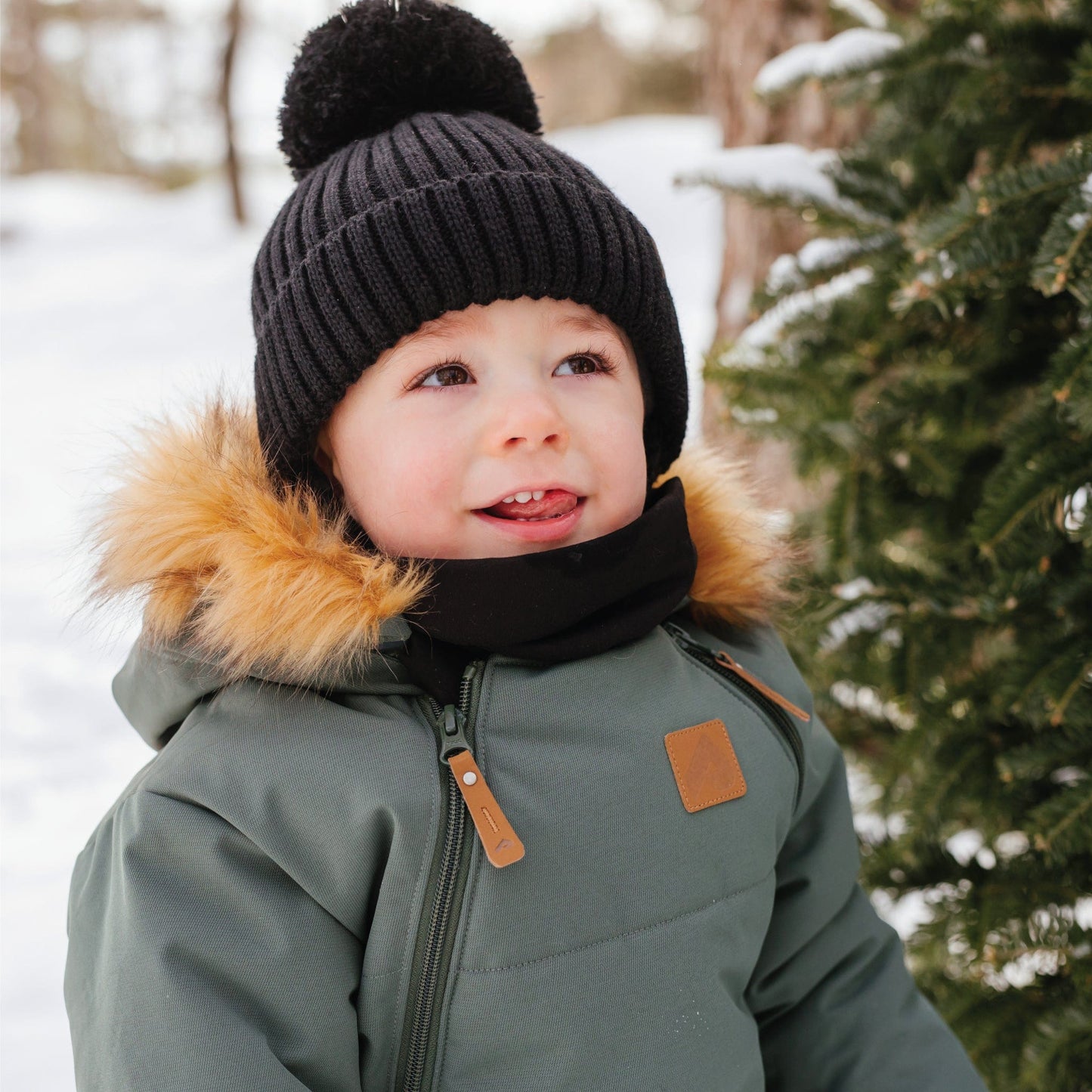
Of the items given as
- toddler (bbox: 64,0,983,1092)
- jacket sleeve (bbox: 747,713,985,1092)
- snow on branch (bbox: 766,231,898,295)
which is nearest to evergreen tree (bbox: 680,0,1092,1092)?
snow on branch (bbox: 766,231,898,295)

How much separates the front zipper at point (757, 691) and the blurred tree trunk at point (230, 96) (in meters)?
11.3

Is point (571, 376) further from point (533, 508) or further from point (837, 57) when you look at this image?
point (837, 57)

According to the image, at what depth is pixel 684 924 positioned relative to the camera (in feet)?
3.68

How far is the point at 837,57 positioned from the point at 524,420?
3.01 feet

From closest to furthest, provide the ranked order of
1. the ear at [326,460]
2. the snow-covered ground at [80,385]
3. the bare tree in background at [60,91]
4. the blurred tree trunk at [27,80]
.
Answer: the ear at [326,460]
the snow-covered ground at [80,385]
the blurred tree trunk at [27,80]
the bare tree in background at [60,91]

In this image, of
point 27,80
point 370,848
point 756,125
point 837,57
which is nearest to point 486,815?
point 370,848

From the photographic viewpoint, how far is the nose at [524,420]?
3.66 ft

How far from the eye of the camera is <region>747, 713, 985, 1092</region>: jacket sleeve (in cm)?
131

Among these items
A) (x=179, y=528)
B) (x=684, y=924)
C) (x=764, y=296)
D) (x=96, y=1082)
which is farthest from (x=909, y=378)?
(x=96, y=1082)

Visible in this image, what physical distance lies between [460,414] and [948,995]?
3.96 feet

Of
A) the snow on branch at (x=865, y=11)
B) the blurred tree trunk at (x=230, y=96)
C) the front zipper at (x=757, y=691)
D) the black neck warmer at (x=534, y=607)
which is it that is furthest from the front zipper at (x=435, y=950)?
the blurred tree trunk at (x=230, y=96)

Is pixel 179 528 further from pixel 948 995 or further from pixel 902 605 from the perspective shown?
pixel 948 995

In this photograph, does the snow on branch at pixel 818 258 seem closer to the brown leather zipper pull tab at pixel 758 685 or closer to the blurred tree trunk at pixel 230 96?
the brown leather zipper pull tab at pixel 758 685

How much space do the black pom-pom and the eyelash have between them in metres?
0.41
